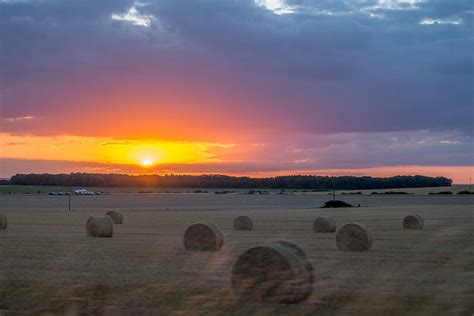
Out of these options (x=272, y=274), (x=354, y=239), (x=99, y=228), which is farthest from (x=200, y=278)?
(x=99, y=228)

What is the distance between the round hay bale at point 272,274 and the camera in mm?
14883

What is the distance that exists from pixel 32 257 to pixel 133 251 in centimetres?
347

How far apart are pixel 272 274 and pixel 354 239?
1088cm

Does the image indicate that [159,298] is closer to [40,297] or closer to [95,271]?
[40,297]

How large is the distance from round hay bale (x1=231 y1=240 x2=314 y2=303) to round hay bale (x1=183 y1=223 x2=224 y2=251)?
10269 mm

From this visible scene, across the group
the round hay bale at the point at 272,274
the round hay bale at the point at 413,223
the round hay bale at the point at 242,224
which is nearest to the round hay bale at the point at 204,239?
the round hay bale at the point at 272,274

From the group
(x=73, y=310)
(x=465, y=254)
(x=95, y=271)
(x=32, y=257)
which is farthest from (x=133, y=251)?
(x=73, y=310)

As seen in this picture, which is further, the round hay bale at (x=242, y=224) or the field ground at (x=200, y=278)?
the round hay bale at (x=242, y=224)

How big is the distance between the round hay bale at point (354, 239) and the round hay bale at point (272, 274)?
9.97 m

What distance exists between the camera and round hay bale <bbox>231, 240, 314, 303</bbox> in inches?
586

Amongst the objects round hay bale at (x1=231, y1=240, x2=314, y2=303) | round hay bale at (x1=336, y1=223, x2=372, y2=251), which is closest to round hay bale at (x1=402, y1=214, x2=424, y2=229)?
round hay bale at (x1=336, y1=223, x2=372, y2=251)

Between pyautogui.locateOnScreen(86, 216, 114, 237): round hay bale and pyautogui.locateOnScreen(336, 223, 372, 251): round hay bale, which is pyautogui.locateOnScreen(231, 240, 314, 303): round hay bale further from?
pyautogui.locateOnScreen(86, 216, 114, 237): round hay bale

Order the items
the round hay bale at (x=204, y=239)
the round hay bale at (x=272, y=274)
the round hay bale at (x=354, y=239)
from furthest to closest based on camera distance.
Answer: the round hay bale at (x=204, y=239), the round hay bale at (x=354, y=239), the round hay bale at (x=272, y=274)

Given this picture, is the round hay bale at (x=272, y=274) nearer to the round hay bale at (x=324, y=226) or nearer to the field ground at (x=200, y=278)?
the field ground at (x=200, y=278)
